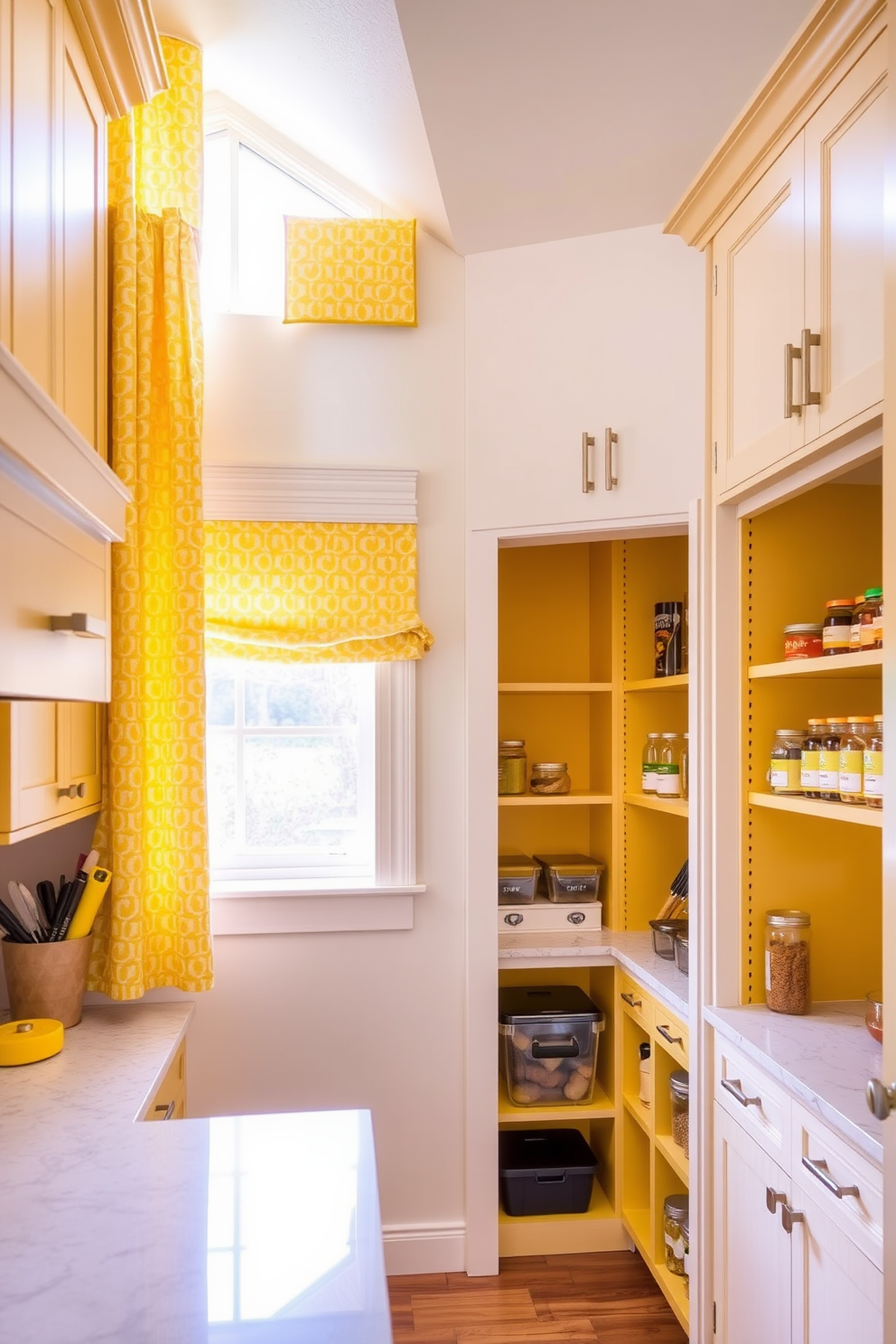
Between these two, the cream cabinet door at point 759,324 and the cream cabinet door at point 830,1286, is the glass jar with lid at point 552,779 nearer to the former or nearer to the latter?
the cream cabinet door at point 759,324

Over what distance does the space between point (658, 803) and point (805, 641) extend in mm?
886

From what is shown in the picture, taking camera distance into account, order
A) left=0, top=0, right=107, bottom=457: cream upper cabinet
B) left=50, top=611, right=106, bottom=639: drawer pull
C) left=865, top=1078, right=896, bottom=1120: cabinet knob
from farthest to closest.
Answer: left=0, top=0, right=107, bottom=457: cream upper cabinet
left=865, top=1078, right=896, bottom=1120: cabinet knob
left=50, top=611, right=106, bottom=639: drawer pull

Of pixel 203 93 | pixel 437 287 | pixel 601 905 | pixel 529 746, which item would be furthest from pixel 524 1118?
pixel 203 93

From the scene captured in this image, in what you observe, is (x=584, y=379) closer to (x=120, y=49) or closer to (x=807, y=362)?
(x=807, y=362)

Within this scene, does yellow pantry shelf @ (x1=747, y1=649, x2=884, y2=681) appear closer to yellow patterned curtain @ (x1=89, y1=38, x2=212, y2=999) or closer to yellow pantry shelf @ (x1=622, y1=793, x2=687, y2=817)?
yellow pantry shelf @ (x1=622, y1=793, x2=687, y2=817)

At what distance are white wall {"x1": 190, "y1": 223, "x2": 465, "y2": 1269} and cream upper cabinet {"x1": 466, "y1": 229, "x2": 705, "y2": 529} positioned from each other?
115 millimetres

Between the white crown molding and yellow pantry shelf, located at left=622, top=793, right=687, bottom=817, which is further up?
the white crown molding

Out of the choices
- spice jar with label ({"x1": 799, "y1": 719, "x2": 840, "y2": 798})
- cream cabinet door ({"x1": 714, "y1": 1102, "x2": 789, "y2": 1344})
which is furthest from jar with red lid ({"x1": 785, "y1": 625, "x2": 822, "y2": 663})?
cream cabinet door ({"x1": 714, "y1": 1102, "x2": 789, "y2": 1344})

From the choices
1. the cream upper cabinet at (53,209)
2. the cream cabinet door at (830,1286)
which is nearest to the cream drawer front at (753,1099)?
the cream cabinet door at (830,1286)

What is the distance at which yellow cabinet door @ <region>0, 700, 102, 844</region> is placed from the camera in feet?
5.37

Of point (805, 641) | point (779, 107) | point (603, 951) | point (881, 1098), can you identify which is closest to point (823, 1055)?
point (881, 1098)

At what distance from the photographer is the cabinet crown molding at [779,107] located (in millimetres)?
→ 1495

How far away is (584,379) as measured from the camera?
8.58 feet

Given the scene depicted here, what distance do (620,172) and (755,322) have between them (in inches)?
24.4
